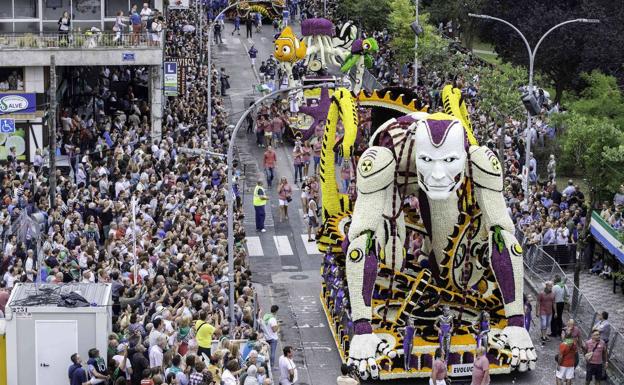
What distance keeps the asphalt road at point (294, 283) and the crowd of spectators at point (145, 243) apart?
4.45 feet

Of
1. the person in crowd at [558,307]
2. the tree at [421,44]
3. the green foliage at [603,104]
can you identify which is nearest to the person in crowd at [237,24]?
the tree at [421,44]

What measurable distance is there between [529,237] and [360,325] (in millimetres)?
10814

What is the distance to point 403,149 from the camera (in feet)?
111

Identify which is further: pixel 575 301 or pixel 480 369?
pixel 575 301

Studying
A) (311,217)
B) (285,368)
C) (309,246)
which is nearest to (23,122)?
(311,217)

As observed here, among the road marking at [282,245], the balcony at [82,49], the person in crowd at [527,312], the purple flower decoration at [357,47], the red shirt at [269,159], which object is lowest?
the road marking at [282,245]

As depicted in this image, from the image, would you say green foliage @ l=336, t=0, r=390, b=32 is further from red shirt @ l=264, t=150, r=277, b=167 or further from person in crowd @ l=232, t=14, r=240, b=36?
red shirt @ l=264, t=150, r=277, b=167

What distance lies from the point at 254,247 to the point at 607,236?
32.2 ft

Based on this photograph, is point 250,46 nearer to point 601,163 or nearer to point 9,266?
point 601,163

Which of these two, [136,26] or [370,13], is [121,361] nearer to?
[136,26]

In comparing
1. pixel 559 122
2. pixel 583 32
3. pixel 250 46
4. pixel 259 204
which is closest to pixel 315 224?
pixel 259 204

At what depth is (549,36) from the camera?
68375 mm

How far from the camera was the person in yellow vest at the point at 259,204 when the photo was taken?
45.9 metres

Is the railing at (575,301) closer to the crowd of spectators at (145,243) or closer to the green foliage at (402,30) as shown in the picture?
the crowd of spectators at (145,243)
